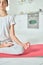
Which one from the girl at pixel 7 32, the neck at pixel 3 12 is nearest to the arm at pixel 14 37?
the girl at pixel 7 32

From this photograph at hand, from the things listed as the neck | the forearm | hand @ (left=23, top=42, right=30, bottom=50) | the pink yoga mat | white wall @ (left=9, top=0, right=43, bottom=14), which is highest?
white wall @ (left=9, top=0, right=43, bottom=14)

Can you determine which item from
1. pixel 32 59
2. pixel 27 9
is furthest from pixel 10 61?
pixel 27 9

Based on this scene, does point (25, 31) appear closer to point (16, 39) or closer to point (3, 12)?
point (16, 39)

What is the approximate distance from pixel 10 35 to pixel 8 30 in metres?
0.04

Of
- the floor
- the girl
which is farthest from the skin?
the floor

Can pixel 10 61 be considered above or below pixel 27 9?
below

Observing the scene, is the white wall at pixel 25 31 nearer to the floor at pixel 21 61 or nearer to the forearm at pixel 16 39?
the forearm at pixel 16 39

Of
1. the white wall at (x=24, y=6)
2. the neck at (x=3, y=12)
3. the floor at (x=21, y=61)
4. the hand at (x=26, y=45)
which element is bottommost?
the floor at (x=21, y=61)

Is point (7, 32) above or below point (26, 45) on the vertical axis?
above

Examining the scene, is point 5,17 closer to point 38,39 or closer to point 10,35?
point 10,35

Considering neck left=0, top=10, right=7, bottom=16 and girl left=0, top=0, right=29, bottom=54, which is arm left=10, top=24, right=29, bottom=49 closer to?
girl left=0, top=0, right=29, bottom=54

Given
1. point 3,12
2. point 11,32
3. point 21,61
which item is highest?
point 3,12

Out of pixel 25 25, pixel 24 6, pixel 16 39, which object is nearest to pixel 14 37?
pixel 16 39

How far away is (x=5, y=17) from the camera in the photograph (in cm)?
129
